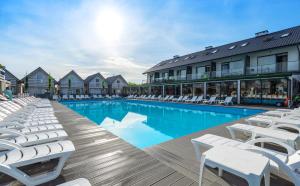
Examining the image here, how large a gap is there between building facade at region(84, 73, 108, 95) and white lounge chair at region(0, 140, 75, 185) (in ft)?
118

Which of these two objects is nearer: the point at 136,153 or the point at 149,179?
the point at 149,179

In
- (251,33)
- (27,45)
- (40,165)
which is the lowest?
(40,165)

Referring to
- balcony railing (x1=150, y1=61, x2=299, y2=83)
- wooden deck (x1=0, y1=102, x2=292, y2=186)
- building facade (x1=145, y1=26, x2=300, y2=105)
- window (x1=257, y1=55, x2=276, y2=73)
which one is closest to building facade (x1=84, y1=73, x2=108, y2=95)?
building facade (x1=145, y1=26, x2=300, y2=105)

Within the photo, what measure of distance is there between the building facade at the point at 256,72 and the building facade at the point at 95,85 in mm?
22185

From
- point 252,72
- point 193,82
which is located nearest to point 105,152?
point 252,72

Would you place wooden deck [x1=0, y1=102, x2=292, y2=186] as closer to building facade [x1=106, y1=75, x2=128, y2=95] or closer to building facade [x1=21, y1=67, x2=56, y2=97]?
building facade [x1=21, y1=67, x2=56, y2=97]

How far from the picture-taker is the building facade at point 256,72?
13.4 m

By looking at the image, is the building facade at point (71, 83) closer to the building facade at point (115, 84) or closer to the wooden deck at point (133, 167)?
the building facade at point (115, 84)

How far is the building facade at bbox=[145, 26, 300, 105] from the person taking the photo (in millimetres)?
13363

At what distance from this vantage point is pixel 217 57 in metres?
18.5

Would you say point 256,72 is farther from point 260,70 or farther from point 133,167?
point 133,167

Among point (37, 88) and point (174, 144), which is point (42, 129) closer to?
point (174, 144)

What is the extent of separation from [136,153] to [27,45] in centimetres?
1217

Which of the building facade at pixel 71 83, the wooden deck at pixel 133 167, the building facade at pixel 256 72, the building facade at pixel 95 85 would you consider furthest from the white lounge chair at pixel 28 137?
the building facade at pixel 95 85
